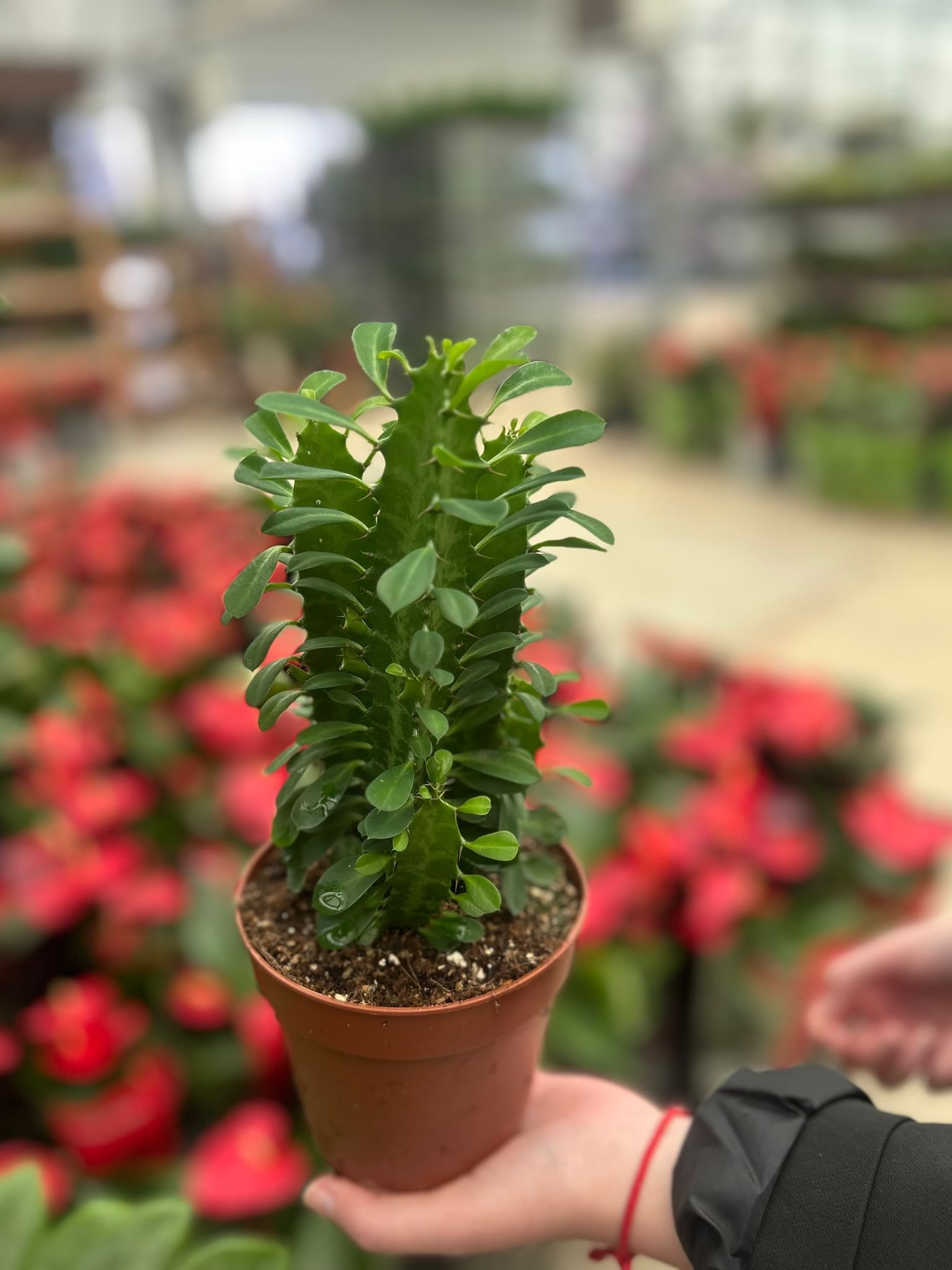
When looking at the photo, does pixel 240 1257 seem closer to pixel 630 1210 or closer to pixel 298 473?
pixel 630 1210

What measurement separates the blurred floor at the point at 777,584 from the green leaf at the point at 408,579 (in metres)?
1.63

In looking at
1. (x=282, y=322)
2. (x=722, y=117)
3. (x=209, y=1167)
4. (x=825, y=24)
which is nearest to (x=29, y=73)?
(x=282, y=322)

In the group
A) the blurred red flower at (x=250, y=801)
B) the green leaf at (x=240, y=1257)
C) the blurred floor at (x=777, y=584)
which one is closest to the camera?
the green leaf at (x=240, y=1257)

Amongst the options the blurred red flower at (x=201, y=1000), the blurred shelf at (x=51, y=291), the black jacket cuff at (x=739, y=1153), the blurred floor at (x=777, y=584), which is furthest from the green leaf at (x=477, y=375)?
the blurred shelf at (x=51, y=291)

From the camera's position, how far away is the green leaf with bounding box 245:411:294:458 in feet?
1.70

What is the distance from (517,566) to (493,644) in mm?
45

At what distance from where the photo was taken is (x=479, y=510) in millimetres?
450

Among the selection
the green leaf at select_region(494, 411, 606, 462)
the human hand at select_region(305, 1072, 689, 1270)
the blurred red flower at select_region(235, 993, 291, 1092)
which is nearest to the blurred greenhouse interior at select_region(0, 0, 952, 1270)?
the blurred red flower at select_region(235, 993, 291, 1092)

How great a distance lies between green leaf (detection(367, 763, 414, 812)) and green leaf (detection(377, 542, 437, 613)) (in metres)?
0.11

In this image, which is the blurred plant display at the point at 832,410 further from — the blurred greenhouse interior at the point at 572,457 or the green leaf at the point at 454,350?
the green leaf at the point at 454,350

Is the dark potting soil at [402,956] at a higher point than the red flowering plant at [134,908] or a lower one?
higher

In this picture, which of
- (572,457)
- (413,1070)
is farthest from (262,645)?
(572,457)

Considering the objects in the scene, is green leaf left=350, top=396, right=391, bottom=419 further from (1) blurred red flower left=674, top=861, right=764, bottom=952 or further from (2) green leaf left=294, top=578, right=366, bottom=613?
(1) blurred red flower left=674, top=861, right=764, bottom=952

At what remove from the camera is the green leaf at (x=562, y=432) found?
49 cm
